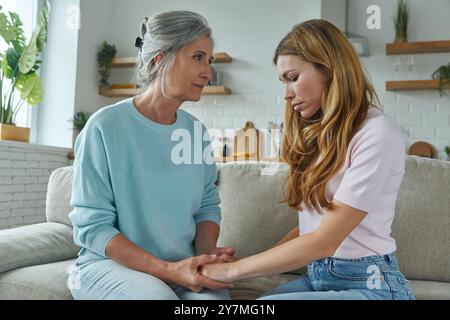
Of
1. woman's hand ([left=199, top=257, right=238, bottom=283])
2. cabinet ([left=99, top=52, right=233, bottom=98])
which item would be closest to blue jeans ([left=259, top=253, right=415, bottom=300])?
woman's hand ([left=199, top=257, right=238, bottom=283])

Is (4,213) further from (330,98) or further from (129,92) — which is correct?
(330,98)

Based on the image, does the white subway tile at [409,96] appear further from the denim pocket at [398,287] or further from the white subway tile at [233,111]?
the denim pocket at [398,287]

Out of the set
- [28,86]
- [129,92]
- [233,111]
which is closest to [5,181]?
[28,86]

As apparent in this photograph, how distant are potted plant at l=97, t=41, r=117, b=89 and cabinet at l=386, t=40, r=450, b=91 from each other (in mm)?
2761

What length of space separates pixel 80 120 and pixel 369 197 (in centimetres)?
388

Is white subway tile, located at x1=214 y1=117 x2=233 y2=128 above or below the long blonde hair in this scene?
above

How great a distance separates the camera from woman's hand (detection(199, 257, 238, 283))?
125 cm

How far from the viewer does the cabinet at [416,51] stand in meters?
4.54

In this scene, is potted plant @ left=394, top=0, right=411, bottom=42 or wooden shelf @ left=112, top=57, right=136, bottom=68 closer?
potted plant @ left=394, top=0, right=411, bottom=42

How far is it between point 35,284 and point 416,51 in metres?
4.17

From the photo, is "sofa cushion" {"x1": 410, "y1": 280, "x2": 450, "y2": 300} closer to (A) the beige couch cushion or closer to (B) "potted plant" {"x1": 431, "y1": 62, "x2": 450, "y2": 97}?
(A) the beige couch cushion

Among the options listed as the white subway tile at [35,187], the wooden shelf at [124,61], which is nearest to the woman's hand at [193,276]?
the white subway tile at [35,187]

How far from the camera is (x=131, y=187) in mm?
1401

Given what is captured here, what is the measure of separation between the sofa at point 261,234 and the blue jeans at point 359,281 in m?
0.41
